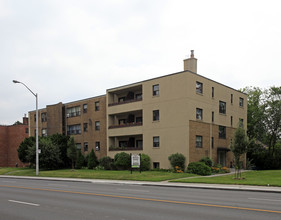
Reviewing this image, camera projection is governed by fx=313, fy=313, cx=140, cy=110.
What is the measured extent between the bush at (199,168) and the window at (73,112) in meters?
22.1

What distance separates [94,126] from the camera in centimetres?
4403

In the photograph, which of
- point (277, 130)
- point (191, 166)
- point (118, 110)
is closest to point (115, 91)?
point (118, 110)

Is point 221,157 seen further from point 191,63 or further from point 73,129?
point 73,129

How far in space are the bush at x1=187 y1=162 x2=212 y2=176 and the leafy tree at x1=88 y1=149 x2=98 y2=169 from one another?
1494cm

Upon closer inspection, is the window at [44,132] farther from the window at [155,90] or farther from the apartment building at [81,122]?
the window at [155,90]

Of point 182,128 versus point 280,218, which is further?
point 182,128

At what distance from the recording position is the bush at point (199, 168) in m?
29.8

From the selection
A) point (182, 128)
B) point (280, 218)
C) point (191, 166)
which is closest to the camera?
point (280, 218)

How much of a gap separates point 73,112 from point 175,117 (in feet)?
66.5

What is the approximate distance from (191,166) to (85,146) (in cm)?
1954

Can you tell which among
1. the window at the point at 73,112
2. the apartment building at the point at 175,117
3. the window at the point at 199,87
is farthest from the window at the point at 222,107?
the window at the point at 73,112

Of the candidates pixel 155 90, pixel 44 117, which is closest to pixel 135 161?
pixel 155 90

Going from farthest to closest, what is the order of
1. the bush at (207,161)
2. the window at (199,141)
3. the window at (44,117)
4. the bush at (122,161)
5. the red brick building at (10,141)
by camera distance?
the red brick building at (10,141) < the window at (44,117) < the bush at (122,161) < the window at (199,141) < the bush at (207,161)

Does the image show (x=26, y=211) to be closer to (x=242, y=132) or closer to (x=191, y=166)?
(x=242, y=132)
